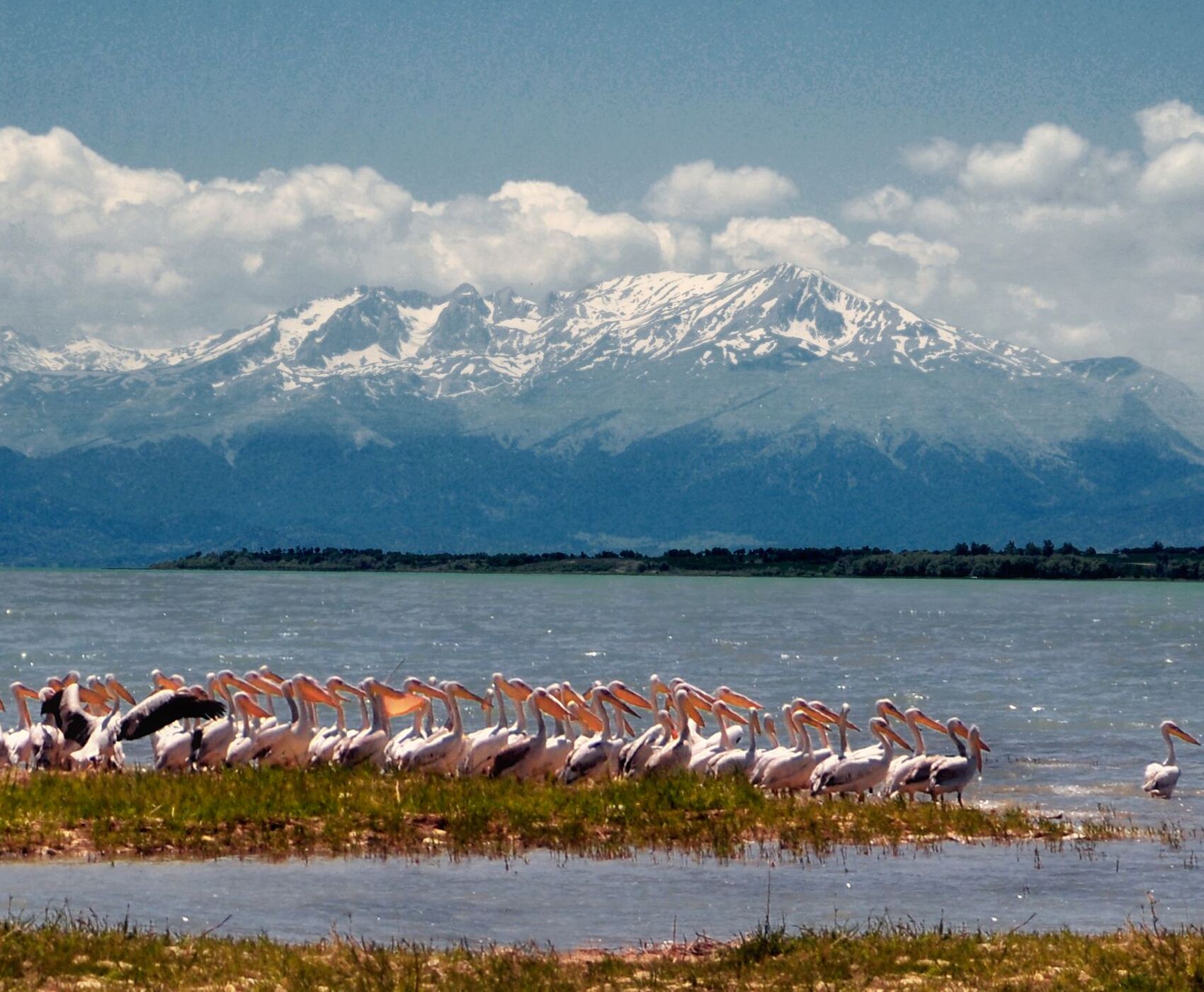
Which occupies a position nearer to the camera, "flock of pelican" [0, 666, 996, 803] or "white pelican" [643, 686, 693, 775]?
"flock of pelican" [0, 666, 996, 803]

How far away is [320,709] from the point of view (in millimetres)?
38250

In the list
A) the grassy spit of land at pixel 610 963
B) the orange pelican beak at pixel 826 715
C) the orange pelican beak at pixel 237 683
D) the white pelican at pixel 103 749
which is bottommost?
the grassy spit of land at pixel 610 963

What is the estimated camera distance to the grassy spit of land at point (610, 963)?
1329 centimetres

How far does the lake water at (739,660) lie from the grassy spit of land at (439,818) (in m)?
0.86

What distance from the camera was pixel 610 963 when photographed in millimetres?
13953

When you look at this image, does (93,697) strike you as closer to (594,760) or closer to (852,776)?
(594,760)

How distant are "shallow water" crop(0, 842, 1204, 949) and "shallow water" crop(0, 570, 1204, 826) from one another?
6.08 meters

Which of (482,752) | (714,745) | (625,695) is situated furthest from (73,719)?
(714,745)

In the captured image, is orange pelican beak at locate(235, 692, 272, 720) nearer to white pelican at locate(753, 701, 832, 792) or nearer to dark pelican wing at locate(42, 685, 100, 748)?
dark pelican wing at locate(42, 685, 100, 748)

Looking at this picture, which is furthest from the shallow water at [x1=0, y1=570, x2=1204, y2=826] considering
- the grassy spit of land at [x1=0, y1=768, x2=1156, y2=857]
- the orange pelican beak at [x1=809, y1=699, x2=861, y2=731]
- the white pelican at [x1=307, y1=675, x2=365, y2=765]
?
the white pelican at [x1=307, y1=675, x2=365, y2=765]

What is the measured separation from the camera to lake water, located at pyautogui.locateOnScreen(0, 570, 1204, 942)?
18.1 m

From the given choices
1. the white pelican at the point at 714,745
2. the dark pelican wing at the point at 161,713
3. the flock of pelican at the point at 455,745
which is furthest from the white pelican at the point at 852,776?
the dark pelican wing at the point at 161,713

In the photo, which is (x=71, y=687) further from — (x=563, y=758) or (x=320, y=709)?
(x=320, y=709)

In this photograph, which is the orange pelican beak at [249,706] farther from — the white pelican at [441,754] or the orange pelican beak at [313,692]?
the white pelican at [441,754]
